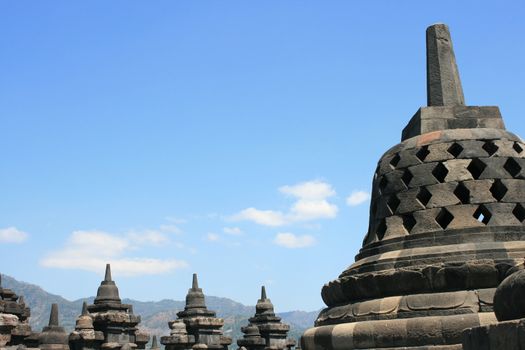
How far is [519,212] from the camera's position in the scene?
961cm

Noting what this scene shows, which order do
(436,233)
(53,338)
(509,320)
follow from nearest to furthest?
(509,320), (436,233), (53,338)

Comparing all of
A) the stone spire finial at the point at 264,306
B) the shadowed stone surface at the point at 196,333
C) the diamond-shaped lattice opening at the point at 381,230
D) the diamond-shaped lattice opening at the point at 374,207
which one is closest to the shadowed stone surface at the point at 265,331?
the stone spire finial at the point at 264,306

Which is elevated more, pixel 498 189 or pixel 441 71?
pixel 441 71

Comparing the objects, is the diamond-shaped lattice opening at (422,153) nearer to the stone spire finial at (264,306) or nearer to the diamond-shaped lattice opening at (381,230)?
the diamond-shaped lattice opening at (381,230)

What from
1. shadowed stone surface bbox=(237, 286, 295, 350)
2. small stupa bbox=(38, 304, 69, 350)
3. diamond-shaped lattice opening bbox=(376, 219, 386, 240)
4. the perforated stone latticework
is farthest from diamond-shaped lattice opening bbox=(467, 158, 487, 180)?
small stupa bbox=(38, 304, 69, 350)

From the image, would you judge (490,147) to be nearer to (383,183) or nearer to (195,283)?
(383,183)

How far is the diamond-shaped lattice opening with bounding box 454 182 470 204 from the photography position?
9570 millimetres

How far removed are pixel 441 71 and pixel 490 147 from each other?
5.53ft

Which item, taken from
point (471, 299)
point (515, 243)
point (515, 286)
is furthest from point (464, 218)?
point (515, 286)

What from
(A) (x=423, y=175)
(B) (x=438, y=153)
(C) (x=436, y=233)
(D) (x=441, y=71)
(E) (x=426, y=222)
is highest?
(D) (x=441, y=71)

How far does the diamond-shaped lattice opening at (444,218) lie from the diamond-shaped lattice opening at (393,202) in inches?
30.5

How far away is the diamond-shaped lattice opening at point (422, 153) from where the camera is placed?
10.1 metres

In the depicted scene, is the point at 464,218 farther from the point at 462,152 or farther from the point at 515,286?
the point at 515,286

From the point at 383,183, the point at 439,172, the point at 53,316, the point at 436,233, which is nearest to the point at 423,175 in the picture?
the point at 439,172
